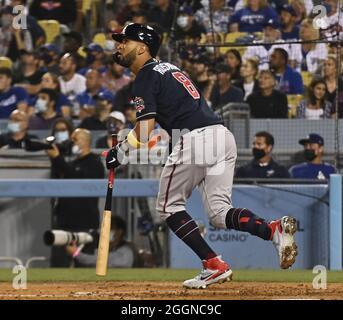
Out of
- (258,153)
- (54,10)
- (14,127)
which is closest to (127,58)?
(258,153)

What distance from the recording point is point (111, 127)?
13.0 m

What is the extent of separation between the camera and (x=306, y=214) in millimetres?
11891

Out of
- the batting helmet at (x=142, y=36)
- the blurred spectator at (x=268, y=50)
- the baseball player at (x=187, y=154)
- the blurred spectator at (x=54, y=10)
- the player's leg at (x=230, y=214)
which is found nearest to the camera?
the player's leg at (x=230, y=214)

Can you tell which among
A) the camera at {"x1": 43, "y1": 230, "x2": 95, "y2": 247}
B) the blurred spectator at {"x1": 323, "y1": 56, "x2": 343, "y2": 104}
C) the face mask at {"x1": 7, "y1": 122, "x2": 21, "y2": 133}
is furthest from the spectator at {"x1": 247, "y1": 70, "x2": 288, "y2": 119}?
the face mask at {"x1": 7, "y1": 122, "x2": 21, "y2": 133}

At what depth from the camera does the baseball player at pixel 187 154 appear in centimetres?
755

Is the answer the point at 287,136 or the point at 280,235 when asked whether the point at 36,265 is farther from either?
the point at 280,235

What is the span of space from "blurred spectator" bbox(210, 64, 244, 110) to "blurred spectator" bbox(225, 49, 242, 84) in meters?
0.18

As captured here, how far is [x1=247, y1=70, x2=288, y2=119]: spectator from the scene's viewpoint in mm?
12773

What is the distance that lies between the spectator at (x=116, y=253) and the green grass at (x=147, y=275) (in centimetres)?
85

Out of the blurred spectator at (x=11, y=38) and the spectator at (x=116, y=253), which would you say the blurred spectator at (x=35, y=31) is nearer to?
the blurred spectator at (x=11, y=38)

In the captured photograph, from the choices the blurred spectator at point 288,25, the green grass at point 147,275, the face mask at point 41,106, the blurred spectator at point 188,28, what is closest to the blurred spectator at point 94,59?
the face mask at point 41,106

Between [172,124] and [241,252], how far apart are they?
443 centimetres
